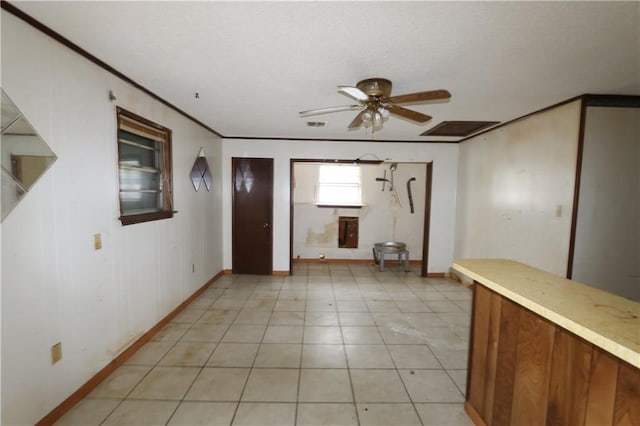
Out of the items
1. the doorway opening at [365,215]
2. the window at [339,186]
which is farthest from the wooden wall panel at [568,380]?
the window at [339,186]

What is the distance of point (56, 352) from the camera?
1814 mm

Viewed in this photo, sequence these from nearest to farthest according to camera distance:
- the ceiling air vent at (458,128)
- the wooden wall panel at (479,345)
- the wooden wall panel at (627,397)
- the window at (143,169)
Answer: the wooden wall panel at (627,397) → the wooden wall panel at (479,345) → the window at (143,169) → the ceiling air vent at (458,128)

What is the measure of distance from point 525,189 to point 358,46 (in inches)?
112

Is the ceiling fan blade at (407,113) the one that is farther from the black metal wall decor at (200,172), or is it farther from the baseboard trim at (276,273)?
the baseboard trim at (276,273)

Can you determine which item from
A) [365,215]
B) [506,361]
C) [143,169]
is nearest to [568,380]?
[506,361]

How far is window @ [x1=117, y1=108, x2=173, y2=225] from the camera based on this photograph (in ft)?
8.27

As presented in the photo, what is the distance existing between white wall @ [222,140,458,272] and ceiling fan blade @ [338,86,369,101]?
116 inches

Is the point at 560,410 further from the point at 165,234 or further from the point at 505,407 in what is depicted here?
the point at 165,234

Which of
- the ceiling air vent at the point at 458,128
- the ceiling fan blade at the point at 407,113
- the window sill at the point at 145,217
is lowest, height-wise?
the window sill at the point at 145,217

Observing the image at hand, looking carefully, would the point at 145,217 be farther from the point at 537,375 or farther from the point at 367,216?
the point at 367,216

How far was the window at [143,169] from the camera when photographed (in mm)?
2520

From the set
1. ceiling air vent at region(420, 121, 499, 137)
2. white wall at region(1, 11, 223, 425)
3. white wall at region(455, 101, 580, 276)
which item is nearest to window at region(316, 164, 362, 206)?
ceiling air vent at region(420, 121, 499, 137)

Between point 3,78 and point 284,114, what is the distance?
2.45 meters

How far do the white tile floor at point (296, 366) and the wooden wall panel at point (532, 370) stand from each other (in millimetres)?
661
